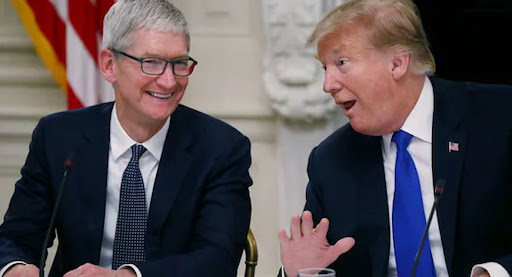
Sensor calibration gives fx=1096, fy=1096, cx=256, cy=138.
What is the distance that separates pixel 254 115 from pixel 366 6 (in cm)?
174

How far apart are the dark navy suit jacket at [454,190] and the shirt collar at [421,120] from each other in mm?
21

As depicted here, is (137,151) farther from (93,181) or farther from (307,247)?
(307,247)

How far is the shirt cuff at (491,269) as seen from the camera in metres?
2.49

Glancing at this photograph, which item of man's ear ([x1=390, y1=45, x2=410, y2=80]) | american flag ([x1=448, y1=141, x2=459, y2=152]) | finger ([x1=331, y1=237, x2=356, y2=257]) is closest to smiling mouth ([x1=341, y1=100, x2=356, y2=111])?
man's ear ([x1=390, y1=45, x2=410, y2=80])

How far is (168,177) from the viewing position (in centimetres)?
288

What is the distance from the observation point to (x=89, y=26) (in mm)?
4320

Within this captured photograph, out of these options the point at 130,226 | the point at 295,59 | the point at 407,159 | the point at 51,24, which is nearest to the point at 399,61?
the point at 407,159

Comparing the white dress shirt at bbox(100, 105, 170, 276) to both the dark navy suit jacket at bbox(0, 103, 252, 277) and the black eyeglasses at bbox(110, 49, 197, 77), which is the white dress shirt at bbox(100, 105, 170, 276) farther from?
the black eyeglasses at bbox(110, 49, 197, 77)

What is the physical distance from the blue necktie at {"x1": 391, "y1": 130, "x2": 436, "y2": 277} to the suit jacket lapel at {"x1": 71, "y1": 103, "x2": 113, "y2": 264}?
2.53ft

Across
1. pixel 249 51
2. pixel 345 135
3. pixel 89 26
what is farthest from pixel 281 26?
pixel 345 135

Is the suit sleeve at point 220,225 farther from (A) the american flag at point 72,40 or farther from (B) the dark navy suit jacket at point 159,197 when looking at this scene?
(A) the american flag at point 72,40

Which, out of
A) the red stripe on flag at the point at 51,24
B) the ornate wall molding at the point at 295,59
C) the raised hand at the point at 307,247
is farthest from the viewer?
the red stripe on flag at the point at 51,24

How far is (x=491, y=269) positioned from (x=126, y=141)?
104 centimetres

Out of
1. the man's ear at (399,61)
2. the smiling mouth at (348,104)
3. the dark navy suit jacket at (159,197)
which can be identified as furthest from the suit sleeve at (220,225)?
the man's ear at (399,61)
